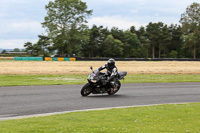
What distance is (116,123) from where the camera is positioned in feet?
24.9

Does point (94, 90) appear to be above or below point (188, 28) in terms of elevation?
below

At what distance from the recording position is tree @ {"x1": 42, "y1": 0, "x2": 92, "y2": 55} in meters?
74.1

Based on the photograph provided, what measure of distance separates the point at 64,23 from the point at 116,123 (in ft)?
229

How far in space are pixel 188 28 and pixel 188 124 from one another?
3584 inches

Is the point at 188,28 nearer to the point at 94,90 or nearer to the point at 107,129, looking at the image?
the point at 94,90

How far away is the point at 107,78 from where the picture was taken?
14266 millimetres

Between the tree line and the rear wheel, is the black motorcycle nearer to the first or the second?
the rear wheel

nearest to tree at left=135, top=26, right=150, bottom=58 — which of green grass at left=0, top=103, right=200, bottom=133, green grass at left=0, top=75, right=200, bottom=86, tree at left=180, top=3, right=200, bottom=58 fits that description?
tree at left=180, top=3, right=200, bottom=58

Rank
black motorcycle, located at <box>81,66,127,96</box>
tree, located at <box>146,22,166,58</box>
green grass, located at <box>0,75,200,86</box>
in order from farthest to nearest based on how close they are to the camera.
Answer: tree, located at <box>146,22,166,58</box>
green grass, located at <box>0,75,200,86</box>
black motorcycle, located at <box>81,66,127,96</box>

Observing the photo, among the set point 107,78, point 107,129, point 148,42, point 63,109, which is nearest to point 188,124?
point 107,129

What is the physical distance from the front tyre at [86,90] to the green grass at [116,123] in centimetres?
474

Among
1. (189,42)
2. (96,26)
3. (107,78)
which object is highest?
(96,26)

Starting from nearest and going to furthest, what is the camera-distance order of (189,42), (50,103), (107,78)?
1. (50,103)
2. (107,78)
3. (189,42)

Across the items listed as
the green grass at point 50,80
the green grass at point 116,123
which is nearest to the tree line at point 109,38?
the green grass at point 50,80
